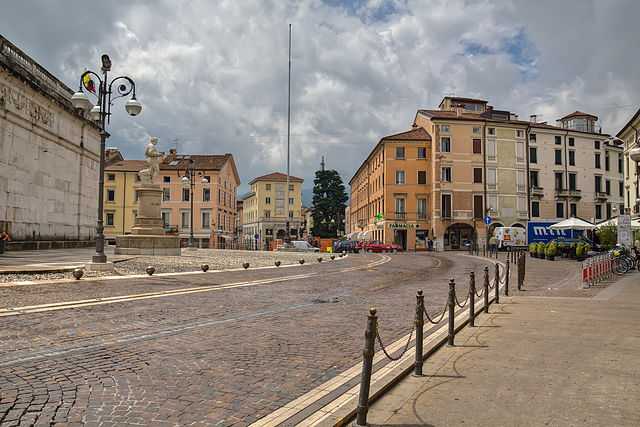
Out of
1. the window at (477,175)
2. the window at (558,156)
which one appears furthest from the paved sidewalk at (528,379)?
the window at (558,156)

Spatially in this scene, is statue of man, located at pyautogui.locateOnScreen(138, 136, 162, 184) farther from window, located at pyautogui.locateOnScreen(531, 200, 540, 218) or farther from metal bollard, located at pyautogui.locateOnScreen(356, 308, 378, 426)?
window, located at pyautogui.locateOnScreen(531, 200, 540, 218)

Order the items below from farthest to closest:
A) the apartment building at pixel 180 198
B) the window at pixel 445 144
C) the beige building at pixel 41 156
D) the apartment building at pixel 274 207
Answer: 1. the apartment building at pixel 274 207
2. the apartment building at pixel 180 198
3. the window at pixel 445 144
4. the beige building at pixel 41 156

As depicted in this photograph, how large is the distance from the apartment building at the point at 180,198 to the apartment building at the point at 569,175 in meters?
41.0

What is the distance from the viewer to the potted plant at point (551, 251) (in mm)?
31913

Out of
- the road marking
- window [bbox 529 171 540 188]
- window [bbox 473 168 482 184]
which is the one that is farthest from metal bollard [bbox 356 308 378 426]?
window [bbox 529 171 540 188]

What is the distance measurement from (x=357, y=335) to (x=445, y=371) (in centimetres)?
221

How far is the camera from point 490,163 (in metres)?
57.4

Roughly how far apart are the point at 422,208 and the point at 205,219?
33.0 meters

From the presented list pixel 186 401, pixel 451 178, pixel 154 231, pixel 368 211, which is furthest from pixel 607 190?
pixel 186 401

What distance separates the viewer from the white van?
51.7 metres

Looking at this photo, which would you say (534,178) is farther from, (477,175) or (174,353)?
(174,353)

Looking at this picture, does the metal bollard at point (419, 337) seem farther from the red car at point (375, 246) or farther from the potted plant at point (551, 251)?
the red car at point (375, 246)

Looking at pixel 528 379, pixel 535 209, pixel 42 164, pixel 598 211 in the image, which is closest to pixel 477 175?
pixel 535 209

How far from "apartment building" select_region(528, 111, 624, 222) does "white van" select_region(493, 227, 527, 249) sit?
737 cm
